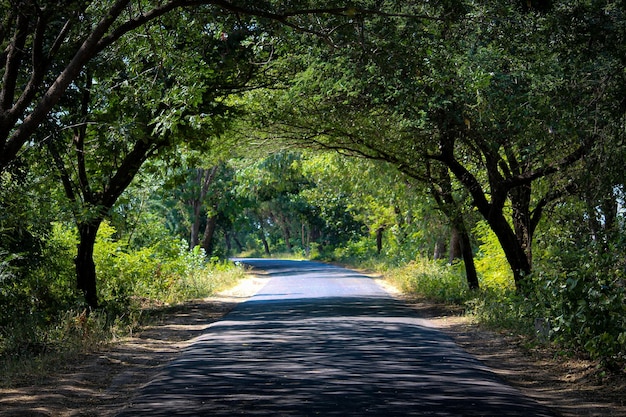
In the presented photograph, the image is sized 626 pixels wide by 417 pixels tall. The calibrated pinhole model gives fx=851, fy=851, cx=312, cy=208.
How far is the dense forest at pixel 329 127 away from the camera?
35.9ft

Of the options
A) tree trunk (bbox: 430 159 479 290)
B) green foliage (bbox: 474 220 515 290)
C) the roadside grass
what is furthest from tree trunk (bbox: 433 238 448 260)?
the roadside grass

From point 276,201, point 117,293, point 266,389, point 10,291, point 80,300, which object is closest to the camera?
point 266,389

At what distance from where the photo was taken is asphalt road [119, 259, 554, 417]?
29.0ft

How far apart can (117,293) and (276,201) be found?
58026 millimetres

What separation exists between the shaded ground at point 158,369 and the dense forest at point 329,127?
50 cm

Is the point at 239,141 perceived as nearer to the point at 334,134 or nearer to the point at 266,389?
the point at 334,134


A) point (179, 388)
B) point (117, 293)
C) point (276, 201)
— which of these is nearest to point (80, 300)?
point (117, 293)

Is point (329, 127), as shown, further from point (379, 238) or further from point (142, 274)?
point (379, 238)

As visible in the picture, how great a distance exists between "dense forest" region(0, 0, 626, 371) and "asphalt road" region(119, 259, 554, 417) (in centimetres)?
156

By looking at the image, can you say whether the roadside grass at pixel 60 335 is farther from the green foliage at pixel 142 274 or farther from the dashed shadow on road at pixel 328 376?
the dashed shadow on road at pixel 328 376

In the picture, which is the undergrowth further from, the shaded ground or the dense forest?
the shaded ground

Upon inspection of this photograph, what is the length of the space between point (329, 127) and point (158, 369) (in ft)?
36.2

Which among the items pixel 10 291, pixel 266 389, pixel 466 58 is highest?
pixel 466 58

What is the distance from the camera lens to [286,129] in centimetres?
2348
